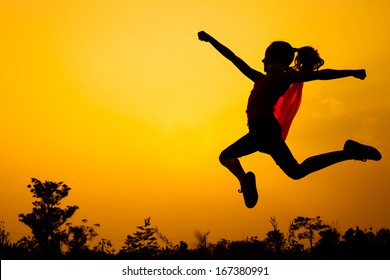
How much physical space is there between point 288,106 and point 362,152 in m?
1.09

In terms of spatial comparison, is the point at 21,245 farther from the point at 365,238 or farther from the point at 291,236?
the point at 365,238

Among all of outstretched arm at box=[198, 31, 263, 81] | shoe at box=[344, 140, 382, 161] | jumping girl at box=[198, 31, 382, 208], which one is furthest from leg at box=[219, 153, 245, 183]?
shoe at box=[344, 140, 382, 161]

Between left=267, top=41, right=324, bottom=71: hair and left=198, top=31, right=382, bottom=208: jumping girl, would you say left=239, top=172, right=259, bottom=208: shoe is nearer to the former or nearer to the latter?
left=198, top=31, right=382, bottom=208: jumping girl

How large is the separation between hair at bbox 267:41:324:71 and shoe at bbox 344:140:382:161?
1.01 m

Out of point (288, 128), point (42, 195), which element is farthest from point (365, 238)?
point (42, 195)

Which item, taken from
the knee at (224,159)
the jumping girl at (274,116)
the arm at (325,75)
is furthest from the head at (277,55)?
the knee at (224,159)

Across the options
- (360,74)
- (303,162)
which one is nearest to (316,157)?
(303,162)

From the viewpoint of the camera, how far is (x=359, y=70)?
5965 millimetres

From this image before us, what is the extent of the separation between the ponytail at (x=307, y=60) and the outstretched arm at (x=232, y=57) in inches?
21.2

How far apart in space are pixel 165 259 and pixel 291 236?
2.69 m

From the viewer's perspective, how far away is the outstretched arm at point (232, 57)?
21.6ft

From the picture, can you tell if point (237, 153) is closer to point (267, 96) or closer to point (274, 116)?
point (274, 116)

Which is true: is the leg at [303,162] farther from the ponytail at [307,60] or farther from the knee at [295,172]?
the ponytail at [307,60]

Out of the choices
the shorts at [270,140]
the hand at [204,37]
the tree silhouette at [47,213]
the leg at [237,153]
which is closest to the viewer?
the shorts at [270,140]
